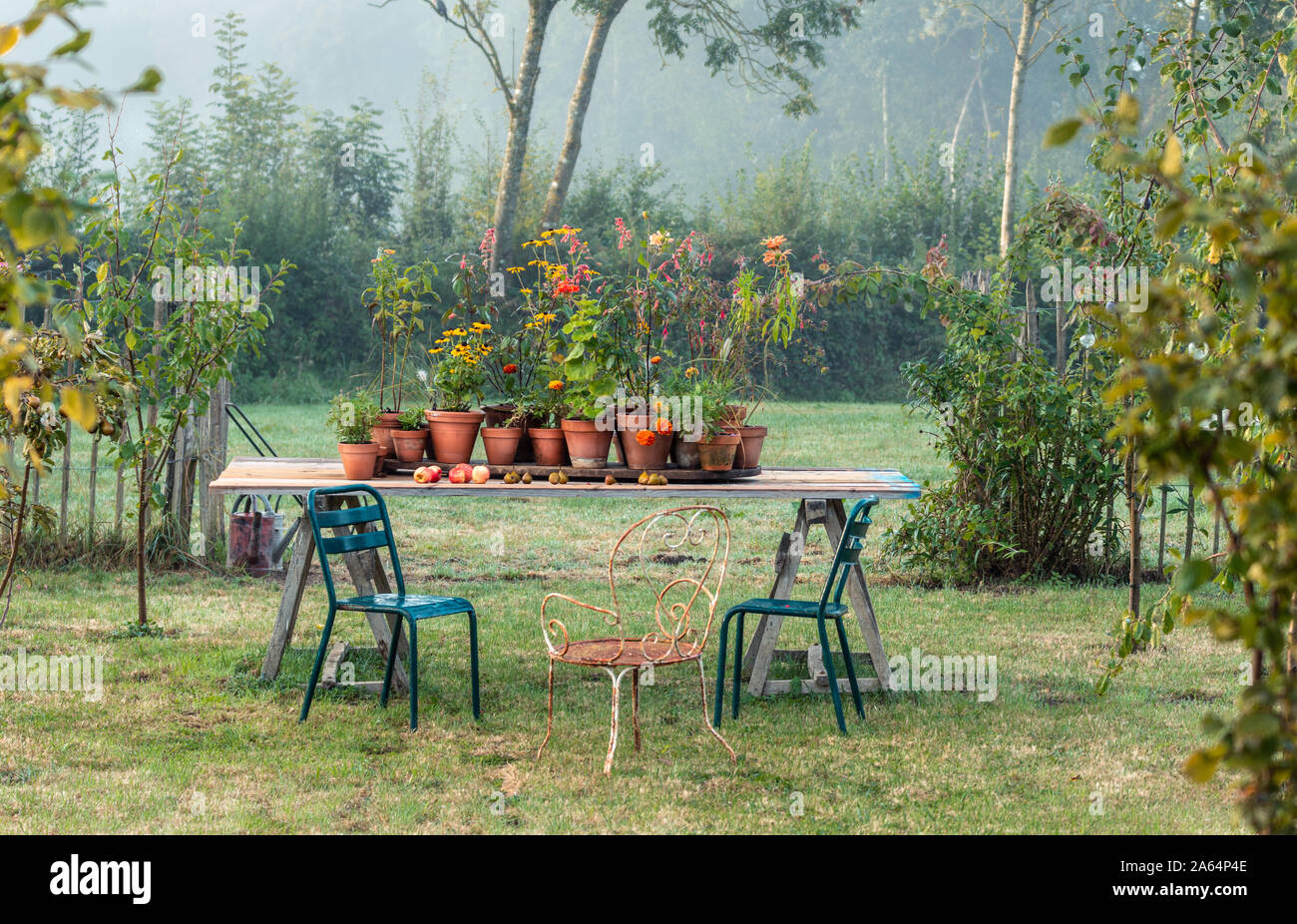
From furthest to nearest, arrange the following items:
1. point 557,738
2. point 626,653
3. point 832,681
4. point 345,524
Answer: point 345,524 → point 832,681 → point 557,738 → point 626,653

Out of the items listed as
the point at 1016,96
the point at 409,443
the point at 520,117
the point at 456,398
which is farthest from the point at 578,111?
the point at 409,443

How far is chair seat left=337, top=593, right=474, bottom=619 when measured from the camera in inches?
159

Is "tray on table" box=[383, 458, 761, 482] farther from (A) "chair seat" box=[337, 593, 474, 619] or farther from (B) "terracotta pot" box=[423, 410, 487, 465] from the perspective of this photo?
(A) "chair seat" box=[337, 593, 474, 619]

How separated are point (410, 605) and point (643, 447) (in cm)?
114

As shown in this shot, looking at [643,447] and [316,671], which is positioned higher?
[643,447]

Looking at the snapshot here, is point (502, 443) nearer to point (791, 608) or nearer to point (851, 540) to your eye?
point (791, 608)

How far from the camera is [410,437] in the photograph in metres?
4.88

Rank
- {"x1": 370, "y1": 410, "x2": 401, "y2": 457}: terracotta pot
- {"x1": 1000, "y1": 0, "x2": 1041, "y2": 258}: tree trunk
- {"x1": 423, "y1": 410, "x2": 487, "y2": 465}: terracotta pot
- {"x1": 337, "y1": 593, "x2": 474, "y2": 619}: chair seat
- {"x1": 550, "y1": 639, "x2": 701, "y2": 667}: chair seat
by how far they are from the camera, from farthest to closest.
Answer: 1. {"x1": 1000, "y1": 0, "x2": 1041, "y2": 258}: tree trunk
2. {"x1": 370, "y1": 410, "x2": 401, "y2": 457}: terracotta pot
3. {"x1": 423, "y1": 410, "x2": 487, "y2": 465}: terracotta pot
4. {"x1": 337, "y1": 593, "x2": 474, "y2": 619}: chair seat
5. {"x1": 550, "y1": 639, "x2": 701, "y2": 667}: chair seat

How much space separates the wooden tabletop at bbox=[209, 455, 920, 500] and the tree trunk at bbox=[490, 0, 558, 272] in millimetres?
10772

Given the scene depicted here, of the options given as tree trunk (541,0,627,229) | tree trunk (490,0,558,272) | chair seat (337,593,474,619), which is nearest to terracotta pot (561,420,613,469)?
chair seat (337,593,474,619)

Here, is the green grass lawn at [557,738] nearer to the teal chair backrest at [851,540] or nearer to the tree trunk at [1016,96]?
the teal chair backrest at [851,540]

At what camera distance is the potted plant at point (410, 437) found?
489 cm

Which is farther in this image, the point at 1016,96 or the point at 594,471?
the point at 1016,96

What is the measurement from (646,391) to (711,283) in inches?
27.4
